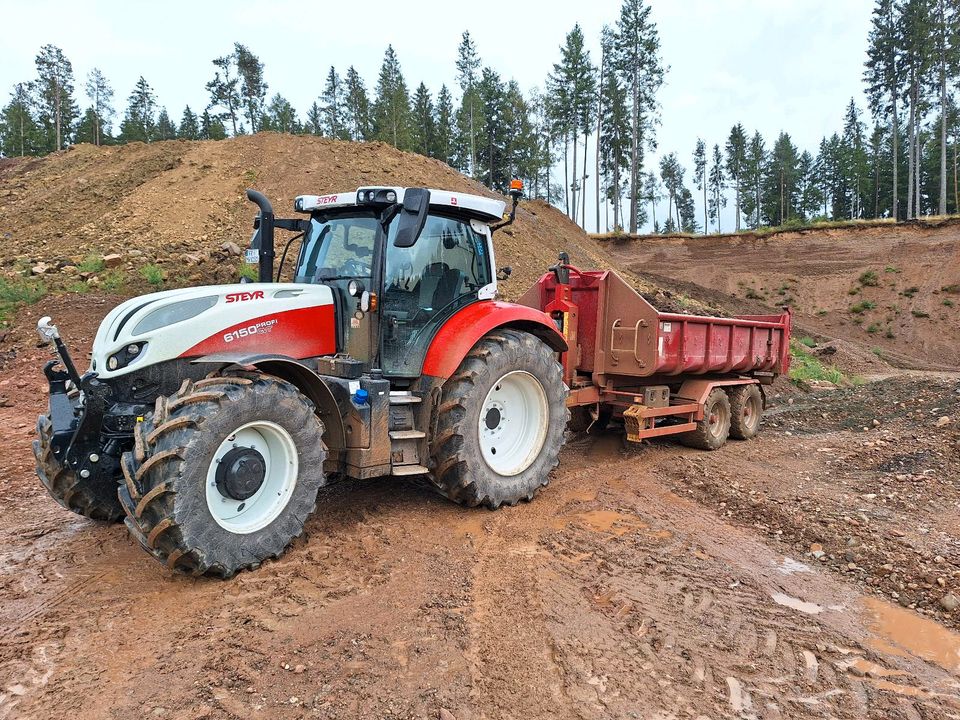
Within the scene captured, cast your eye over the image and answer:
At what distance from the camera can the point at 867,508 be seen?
534 cm

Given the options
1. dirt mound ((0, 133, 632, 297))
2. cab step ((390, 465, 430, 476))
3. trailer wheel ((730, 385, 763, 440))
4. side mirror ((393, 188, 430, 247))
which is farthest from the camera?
dirt mound ((0, 133, 632, 297))

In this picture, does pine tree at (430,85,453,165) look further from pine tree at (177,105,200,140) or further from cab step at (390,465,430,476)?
cab step at (390,465,430,476)

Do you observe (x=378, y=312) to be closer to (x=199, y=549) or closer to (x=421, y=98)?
(x=199, y=549)

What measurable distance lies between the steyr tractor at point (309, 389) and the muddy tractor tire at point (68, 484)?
1 cm

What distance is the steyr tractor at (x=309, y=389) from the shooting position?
349 centimetres

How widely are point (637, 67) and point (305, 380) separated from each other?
1566 inches

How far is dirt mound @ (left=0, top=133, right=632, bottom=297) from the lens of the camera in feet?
46.2

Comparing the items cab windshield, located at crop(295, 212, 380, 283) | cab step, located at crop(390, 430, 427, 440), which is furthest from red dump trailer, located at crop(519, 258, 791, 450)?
cab windshield, located at crop(295, 212, 380, 283)

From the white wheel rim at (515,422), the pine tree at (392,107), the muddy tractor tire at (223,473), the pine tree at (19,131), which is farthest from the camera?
the pine tree at (19,131)

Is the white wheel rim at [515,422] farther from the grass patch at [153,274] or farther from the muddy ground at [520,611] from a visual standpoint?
the grass patch at [153,274]

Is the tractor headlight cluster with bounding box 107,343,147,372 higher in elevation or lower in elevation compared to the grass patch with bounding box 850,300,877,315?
lower

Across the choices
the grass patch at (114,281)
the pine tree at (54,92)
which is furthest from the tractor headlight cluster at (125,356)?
the pine tree at (54,92)

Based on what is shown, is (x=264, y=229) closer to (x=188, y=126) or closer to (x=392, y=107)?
(x=392, y=107)

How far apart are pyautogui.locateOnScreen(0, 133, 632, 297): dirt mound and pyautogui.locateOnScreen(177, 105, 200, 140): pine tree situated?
2947 cm
